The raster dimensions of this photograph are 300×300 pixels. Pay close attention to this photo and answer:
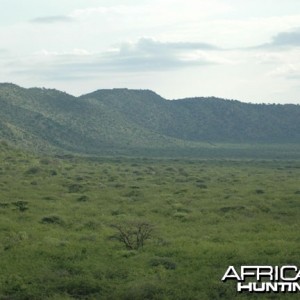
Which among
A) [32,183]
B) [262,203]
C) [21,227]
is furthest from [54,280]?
[32,183]

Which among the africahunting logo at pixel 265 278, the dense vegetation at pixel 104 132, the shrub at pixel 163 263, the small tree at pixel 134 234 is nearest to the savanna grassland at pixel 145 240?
the shrub at pixel 163 263

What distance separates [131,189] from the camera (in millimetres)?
49500

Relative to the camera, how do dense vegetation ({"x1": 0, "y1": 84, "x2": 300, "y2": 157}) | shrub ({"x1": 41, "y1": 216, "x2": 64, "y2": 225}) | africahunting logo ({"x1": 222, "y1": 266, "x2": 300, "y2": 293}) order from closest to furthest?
africahunting logo ({"x1": 222, "y1": 266, "x2": 300, "y2": 293}), shrub ({"x1": 41, "y1": 216, "x2": 64, "y2": 225}), dense vegetation ({"x1": 0, "y1": 84, "x2": 300, "y2": 157})

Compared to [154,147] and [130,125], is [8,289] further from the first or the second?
[130,125]

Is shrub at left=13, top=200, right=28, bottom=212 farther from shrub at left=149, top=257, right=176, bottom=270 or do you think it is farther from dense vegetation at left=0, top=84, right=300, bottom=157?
dense vegetation at left=0, top=84, right=300, bottom=157

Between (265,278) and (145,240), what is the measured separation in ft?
26.9

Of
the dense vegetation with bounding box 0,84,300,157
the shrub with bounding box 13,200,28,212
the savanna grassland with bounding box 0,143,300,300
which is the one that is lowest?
the savanna grassland with bounding box 0,143,300,300

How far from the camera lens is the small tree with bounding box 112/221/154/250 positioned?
24.4 metres

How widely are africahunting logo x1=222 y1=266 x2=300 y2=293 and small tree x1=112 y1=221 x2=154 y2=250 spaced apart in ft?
19.6

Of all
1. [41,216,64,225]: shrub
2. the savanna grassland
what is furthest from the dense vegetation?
[41,216,64,225]: shrub

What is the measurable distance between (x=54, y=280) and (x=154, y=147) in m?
128

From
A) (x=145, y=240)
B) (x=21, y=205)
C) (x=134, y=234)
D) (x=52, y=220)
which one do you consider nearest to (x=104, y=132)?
(x=21, y=205)

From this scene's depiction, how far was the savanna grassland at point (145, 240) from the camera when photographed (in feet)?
60.6

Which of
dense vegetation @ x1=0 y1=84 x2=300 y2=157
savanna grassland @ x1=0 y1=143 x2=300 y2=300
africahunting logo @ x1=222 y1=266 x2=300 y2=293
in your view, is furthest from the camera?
dense vegetation @ x1=0 y1=84 x2=300 y2=157
